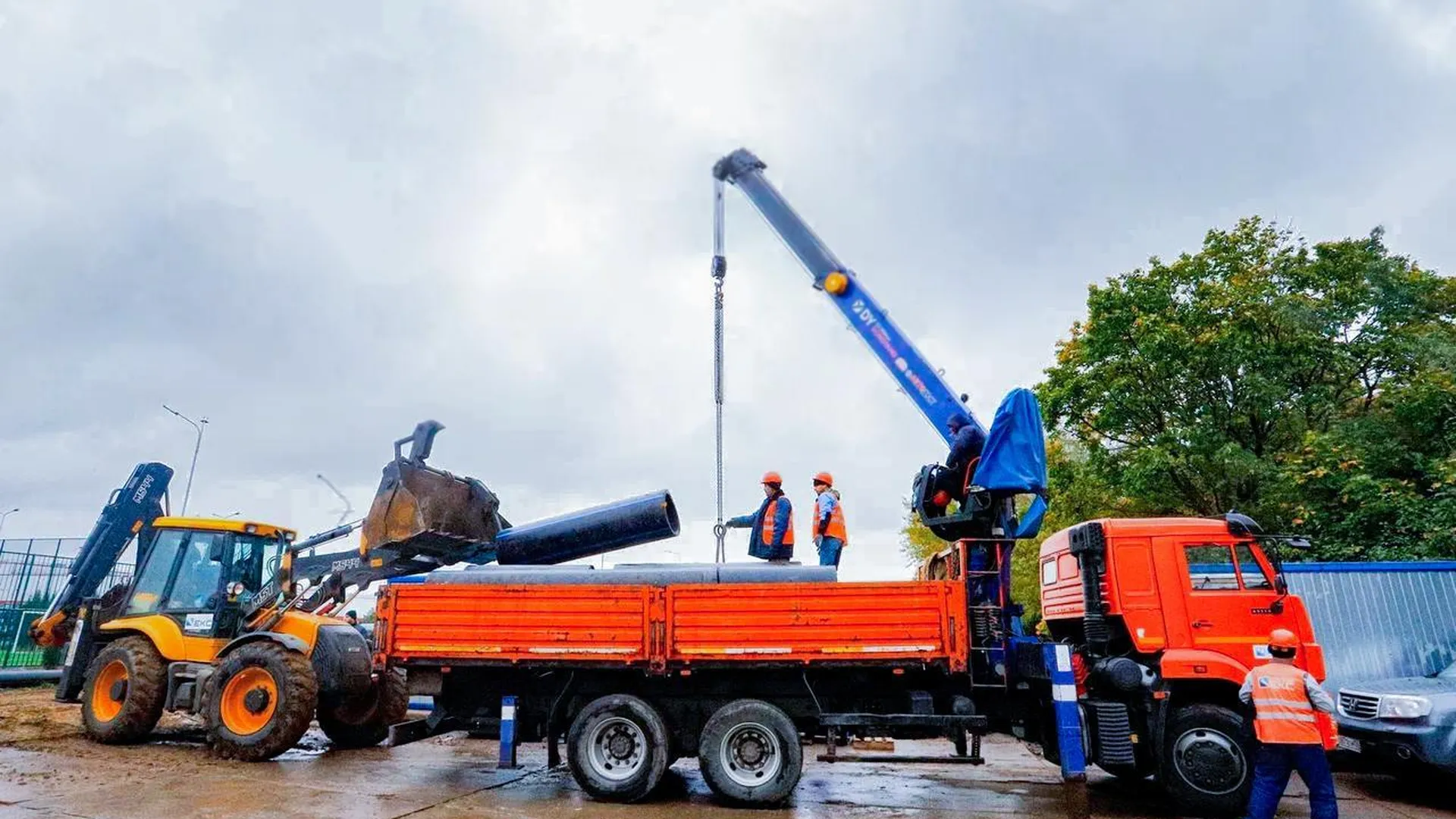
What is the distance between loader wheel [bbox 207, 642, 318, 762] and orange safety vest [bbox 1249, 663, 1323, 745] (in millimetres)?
9160

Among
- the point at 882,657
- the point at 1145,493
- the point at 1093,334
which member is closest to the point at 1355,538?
the point at 1145,493

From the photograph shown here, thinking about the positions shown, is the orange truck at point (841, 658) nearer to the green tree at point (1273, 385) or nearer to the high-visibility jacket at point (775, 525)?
the high-visibility jacket at point (775, 525)

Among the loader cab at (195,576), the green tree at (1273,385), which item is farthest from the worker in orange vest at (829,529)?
the green tree at (1273,385)

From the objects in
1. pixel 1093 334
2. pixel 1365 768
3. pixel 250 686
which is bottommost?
pixel 1365 768

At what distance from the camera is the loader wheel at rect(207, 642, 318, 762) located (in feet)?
30.3

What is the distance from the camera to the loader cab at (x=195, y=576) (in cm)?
1052

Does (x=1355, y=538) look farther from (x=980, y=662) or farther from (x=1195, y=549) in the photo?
(x=980, y=662)

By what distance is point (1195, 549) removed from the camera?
8008mm

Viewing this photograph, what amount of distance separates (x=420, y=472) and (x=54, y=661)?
497 inches

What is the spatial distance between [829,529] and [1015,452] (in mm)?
2052

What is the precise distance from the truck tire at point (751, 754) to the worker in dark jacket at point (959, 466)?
112 inches

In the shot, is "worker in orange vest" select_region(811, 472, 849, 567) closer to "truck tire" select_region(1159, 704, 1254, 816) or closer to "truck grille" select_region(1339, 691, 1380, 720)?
"truck tire" select_region(1159, 704, 1254, 816)

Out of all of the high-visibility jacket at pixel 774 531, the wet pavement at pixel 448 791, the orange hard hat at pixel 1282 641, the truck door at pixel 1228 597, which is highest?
the high-visibility jacket at pixel 774 531

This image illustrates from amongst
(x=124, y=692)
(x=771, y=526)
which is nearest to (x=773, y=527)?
(x=771, y=526)
